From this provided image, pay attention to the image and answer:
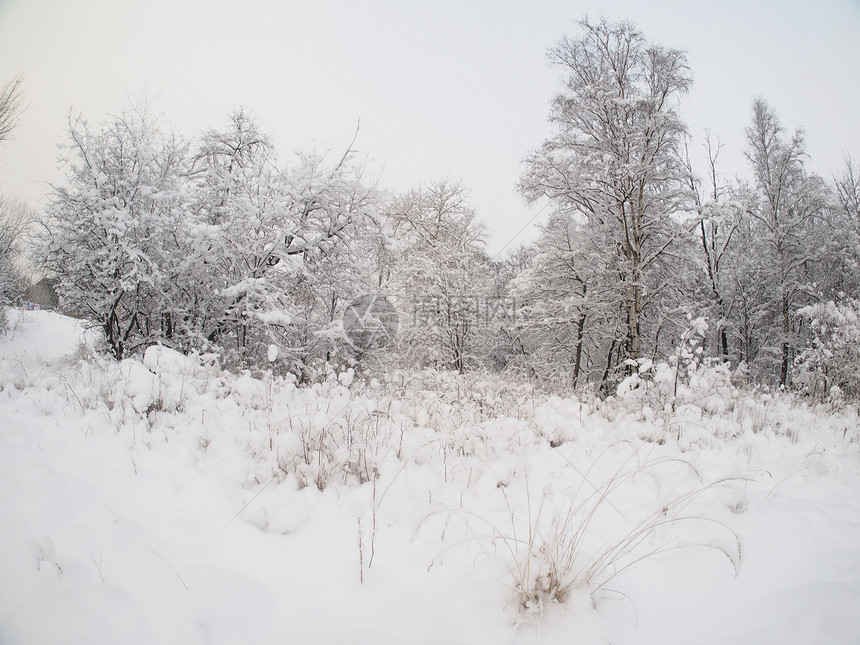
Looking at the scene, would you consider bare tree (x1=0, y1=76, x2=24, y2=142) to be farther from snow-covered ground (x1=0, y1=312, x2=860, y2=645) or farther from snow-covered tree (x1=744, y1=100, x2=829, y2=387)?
snow-covered tree (x1=744, y1=100, x2=829, y2=387)

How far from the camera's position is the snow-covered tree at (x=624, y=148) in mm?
9711

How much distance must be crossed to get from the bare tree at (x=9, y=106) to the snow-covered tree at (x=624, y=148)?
15.2 metres

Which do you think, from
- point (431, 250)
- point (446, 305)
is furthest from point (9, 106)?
point (446, 305)

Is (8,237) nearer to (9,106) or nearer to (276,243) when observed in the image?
(9,106)

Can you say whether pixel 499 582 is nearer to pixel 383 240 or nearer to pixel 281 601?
pixel 281 601

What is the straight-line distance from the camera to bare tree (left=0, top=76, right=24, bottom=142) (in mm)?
11128

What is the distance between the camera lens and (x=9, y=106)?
37.1 ft

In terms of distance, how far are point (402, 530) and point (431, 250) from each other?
44.0 feet

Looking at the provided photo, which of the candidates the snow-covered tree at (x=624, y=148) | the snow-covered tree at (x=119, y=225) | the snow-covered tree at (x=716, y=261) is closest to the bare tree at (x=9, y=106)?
the snow-covered tree at (x=119, y=225)

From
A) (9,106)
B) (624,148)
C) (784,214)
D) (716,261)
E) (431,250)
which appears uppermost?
(9,106)

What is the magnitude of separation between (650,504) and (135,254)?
8970mm

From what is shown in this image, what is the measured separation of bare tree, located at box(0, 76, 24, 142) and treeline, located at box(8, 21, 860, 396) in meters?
6.30

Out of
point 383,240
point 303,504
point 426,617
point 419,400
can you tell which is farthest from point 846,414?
point 383,240

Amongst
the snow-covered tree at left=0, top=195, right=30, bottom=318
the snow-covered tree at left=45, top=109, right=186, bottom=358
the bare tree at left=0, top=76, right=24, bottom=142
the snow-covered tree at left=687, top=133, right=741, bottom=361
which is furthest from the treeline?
the snow-covered tree at left=0, top=195, right=30, bottom=318
